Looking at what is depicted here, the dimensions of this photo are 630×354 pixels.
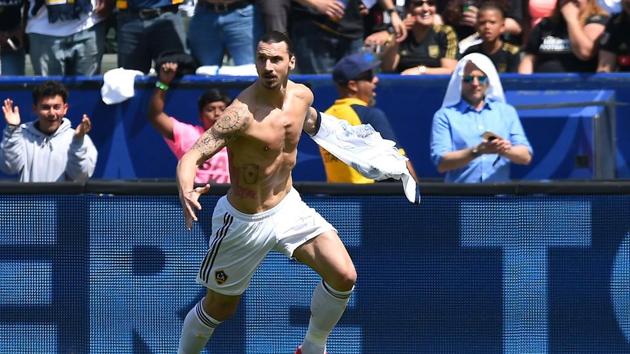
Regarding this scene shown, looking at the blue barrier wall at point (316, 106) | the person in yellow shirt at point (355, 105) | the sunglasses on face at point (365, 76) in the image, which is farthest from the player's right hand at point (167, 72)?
the sunglasses on face at point (365, 76)

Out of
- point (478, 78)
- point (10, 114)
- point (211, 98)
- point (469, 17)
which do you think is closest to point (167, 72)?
point (211, 98)

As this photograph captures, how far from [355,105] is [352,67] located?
0.33 metres

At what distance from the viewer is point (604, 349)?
8406mm

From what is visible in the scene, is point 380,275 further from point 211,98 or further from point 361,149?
point 211,98

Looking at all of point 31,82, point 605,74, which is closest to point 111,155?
point 31,82

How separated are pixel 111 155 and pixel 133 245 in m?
2.54

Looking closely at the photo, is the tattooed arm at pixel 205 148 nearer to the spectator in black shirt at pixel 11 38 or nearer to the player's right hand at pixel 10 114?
the player's right hand at pixel 10 114

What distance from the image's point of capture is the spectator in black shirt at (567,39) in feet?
35.5

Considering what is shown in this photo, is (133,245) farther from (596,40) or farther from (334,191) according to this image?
(596,40)

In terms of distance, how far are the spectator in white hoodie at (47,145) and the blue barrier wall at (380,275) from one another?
60.8 inches

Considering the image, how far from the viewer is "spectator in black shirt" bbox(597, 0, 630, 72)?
10664mm

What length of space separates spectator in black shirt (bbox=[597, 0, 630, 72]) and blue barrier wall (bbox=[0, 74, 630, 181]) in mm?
254

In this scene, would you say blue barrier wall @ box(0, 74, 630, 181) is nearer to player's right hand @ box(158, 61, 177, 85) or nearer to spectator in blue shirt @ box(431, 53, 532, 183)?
player's right hand @ box(158, 61, 177, 85)

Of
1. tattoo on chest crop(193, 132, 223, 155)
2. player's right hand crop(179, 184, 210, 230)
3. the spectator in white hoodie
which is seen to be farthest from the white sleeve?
the spectator in white hoodie
